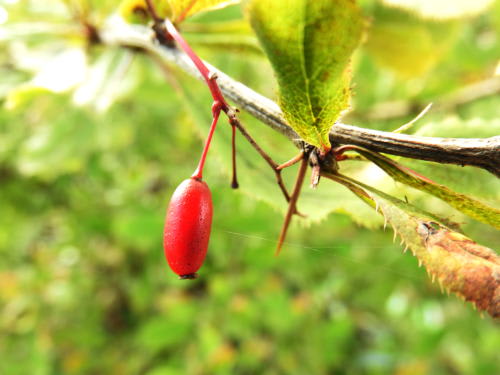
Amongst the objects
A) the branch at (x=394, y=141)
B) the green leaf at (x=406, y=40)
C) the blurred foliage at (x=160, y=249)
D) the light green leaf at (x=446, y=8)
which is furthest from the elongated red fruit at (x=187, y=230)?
the green leaf at (x=406, y=40)

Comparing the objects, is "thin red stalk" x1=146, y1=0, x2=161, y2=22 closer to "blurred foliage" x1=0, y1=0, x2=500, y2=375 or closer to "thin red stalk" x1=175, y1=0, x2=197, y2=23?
"thin red stalk" x1=175, y1=0, x2=197, y2=23

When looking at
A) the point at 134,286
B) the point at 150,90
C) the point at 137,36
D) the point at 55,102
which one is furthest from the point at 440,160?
the point at 134,286

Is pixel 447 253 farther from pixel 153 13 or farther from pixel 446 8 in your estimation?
pixel 446 8

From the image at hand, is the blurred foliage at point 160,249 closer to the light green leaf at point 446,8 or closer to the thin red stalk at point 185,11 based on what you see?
the light green leaf at point 446,8

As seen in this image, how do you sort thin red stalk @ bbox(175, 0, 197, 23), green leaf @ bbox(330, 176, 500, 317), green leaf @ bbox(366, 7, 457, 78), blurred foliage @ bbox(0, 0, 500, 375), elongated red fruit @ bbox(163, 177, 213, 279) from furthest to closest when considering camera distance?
blurred foliage @ bbox(0, 0, 500, 375), green leaf @ bbox(366, 7, 457, 78), thin red stalk @ bbox(175, 0, 197, 23), elongated red fruit @ bbox(163, 177, 213, 279), green leaf @ bbox(330, 176, 500, 317)

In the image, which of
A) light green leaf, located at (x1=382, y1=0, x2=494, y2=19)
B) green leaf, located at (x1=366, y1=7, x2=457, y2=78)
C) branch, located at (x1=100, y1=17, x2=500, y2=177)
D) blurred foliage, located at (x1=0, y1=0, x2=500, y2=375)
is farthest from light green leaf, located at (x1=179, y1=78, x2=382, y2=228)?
green leaf, located at (x1=366, y1=7, x2=457, y2=78)
